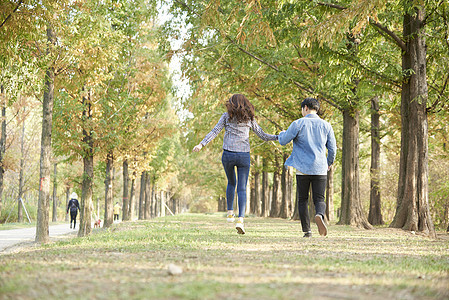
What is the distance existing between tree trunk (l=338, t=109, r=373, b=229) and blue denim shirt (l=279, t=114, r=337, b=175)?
263 inches

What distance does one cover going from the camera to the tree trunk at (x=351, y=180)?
13.5 meters

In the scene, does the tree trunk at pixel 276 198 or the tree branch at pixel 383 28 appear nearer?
the tree branch at pixel 383 28

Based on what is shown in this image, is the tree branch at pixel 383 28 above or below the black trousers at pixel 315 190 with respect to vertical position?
above

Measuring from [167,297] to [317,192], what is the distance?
5.05 m

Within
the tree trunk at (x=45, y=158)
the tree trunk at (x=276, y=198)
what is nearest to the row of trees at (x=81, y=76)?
the tree trunk at (x=45, y=158)

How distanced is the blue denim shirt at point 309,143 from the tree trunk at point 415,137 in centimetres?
406

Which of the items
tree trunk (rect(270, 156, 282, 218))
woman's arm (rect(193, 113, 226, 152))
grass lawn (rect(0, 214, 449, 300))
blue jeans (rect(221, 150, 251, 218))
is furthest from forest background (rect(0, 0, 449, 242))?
tree trunk (rect(270, 156, 282, 218))

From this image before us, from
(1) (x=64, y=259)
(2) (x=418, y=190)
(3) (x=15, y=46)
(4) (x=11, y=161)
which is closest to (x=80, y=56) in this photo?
(3) (x=15, y=46)

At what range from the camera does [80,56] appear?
441 inches

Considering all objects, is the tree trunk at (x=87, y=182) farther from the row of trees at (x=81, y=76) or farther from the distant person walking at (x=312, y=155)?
the distant person walking at (x=312, y=155)

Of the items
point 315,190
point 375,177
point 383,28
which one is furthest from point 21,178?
point 315,190

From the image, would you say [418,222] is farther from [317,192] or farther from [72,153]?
[72,153]

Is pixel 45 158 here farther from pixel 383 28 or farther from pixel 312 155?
pixel 383 28

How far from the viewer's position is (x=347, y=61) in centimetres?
1071
